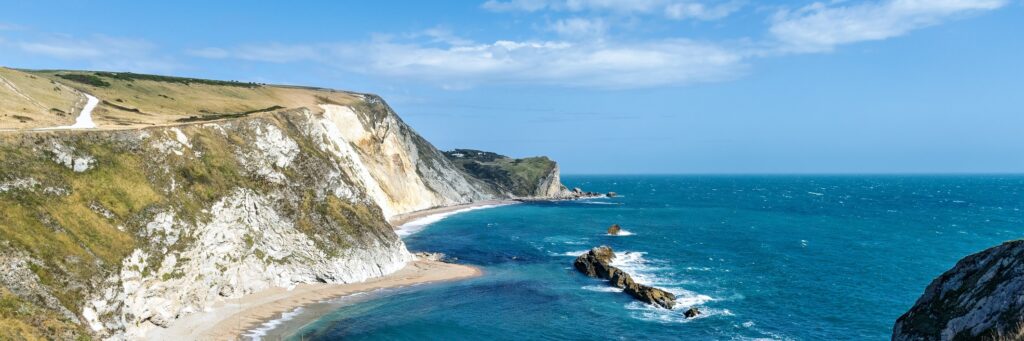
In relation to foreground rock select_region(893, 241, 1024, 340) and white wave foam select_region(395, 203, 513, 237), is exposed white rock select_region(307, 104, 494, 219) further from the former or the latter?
foreground rock select_region(893, 241, 1024, 340)

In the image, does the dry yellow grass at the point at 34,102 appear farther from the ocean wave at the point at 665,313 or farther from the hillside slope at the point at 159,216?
the ocean wave at the point at 665,313

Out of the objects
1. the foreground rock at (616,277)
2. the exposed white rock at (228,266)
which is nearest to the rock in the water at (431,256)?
the exposed white rock at (228,266)

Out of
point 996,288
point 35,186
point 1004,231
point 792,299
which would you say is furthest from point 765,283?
point 1004,231

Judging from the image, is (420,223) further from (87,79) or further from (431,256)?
(87,79)

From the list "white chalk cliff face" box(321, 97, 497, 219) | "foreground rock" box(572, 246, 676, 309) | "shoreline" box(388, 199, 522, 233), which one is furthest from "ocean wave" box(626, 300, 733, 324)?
"white chalk cliff face" box(321, 97, 497, 219)

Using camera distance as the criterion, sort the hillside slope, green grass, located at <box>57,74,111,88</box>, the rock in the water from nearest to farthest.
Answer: the hillside slope → the rock in the water → green grass, located at <box>57,74,111,88</box>

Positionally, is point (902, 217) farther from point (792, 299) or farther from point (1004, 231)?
point (792, 299)

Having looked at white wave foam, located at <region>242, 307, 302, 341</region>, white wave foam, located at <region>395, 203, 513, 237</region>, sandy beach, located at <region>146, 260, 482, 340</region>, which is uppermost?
white wave foam, located at <region>395, 203, 513, 237</region>

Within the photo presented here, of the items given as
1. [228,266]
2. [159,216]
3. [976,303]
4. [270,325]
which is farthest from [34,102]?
[976,303]
